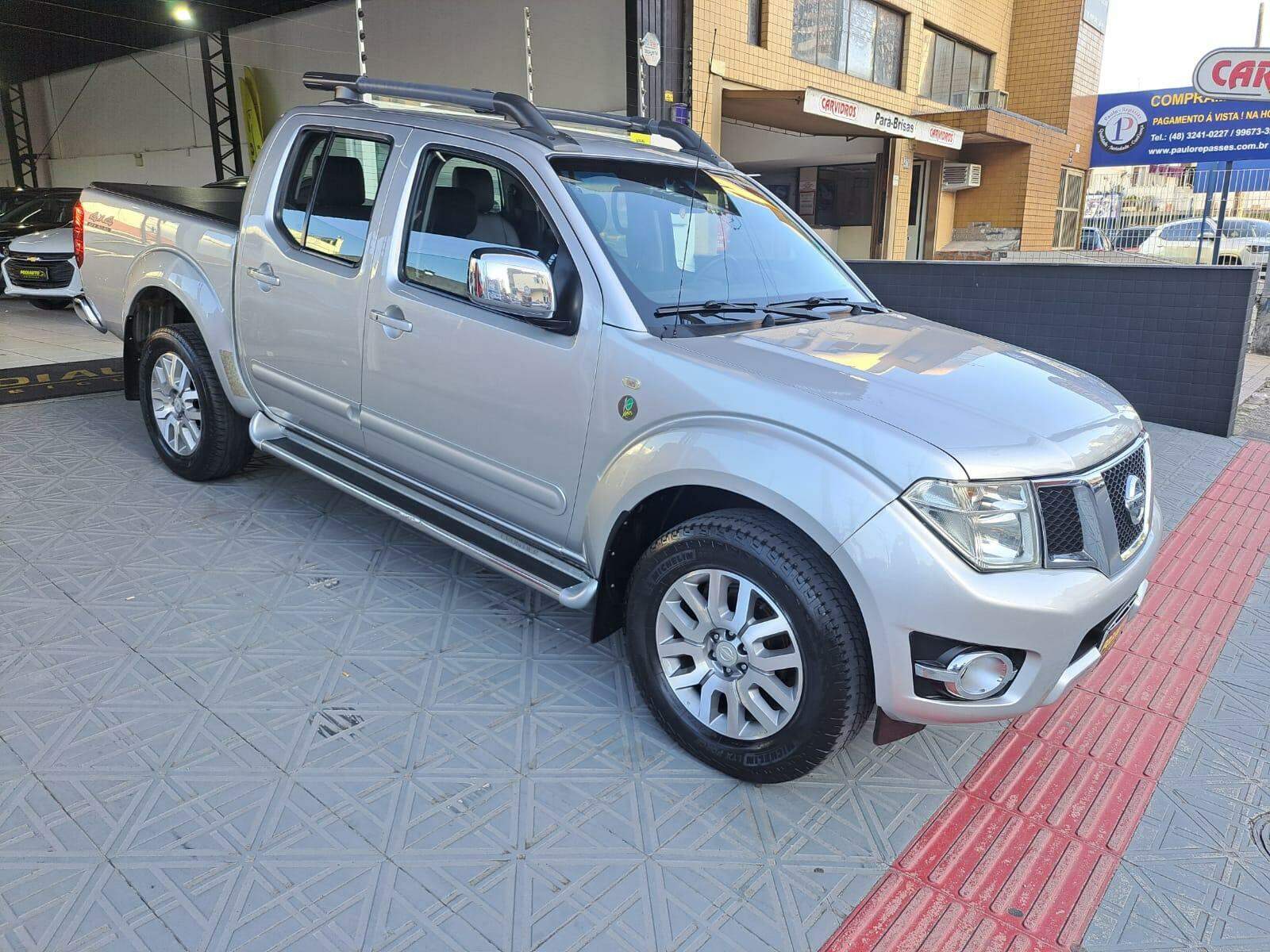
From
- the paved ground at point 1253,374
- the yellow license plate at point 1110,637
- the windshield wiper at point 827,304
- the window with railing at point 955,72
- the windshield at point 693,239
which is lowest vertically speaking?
the paved ground at point 1253,374

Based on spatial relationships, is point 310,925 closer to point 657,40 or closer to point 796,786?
point 796,786

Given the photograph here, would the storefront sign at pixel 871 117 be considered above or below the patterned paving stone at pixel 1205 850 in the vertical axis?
above

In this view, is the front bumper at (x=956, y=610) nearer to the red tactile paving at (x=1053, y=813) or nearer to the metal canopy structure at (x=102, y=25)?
the red tactile paving at (x=1053, y=813)

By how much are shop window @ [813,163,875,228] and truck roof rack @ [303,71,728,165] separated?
16531 millimetres

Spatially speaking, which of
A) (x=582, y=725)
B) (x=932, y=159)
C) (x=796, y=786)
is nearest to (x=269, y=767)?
(x=582, y=725)

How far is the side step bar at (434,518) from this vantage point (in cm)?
301

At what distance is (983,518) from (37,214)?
1387 cm

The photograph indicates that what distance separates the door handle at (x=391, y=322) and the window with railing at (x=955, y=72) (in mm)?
19115

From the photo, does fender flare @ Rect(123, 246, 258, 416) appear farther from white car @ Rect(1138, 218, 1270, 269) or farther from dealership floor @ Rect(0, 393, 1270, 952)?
white car @ Rect(1138, 218, 1270, 269)

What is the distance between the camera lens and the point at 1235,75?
10.3 metres

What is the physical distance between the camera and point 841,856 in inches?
97.3

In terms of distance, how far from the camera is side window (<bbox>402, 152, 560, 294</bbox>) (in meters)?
3.17

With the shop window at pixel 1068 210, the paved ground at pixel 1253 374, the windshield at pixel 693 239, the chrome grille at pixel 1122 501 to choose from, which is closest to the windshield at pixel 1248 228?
the paved ground at pixel 1253 374

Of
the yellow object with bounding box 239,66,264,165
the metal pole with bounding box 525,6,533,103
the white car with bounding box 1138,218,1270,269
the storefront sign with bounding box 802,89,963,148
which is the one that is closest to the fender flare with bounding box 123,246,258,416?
the metal pole with bounding box 525,6,533,103
